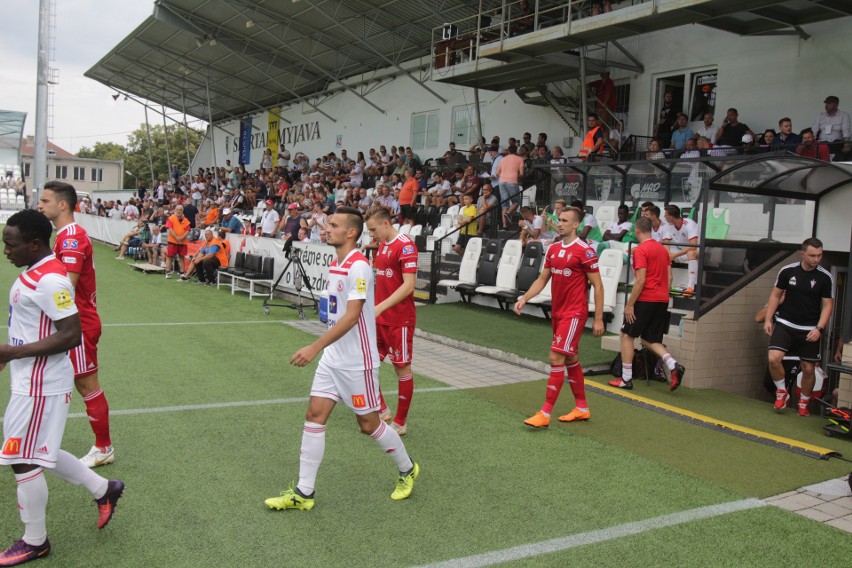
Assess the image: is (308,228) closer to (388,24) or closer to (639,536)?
(388,24)

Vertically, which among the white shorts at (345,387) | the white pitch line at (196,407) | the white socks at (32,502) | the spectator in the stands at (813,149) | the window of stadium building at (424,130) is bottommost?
the white pitch line at (196,407)

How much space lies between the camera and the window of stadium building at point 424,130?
980 inches

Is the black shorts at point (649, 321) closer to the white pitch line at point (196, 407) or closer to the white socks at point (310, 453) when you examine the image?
the white pitch line at point (196, 407)

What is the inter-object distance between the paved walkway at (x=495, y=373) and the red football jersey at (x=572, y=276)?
1859 millimetres

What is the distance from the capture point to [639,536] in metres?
4.09

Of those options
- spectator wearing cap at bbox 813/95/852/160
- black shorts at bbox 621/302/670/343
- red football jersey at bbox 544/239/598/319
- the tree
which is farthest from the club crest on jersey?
the tree

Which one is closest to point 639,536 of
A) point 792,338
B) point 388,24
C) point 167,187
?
point 792,338

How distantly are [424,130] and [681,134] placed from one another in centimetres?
1217

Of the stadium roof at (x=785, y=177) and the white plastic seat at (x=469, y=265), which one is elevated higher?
the stadium roof at (x=785, y=177)

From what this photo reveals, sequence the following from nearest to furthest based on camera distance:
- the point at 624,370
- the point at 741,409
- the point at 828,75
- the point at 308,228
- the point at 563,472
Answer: the point at 563,472 → the point at 741,409 → the point at 624,370 → the point at 828,75 → the point at 308,228

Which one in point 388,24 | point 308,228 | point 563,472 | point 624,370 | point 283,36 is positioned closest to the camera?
point 563,472

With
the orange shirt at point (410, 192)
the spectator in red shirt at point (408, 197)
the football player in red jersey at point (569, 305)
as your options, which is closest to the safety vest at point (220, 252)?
the spectator in red shirt at point (408, 197)

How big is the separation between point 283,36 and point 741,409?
2254cm

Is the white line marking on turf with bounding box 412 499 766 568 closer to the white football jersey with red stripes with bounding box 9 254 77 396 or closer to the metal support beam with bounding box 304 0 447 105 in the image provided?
the white football jersey with red stripes with bounding box 9 254 77 396
